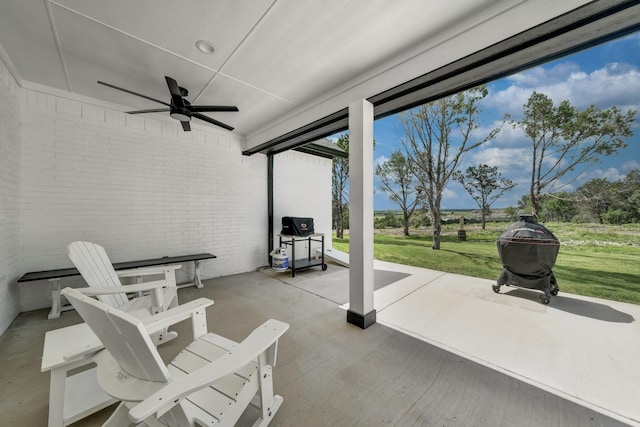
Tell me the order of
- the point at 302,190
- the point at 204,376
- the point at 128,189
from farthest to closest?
the point at 302,190
the point at 128,189
the point at 204,376

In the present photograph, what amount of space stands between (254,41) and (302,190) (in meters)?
3.83

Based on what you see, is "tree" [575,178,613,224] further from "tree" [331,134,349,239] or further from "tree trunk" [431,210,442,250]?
"tree" [331,134,349,239]

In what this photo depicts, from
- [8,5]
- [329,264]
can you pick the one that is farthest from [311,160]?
[8,5]

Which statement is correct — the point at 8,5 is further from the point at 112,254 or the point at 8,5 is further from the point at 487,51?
the point at 487,51

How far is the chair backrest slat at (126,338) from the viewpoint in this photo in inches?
32.7

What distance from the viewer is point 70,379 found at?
5.25 ft

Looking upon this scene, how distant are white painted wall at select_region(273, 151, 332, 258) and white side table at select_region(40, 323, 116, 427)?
379 cm

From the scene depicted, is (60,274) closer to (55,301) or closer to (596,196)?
(55,301)

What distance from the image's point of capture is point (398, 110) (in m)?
2.73

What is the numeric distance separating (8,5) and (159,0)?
119cm

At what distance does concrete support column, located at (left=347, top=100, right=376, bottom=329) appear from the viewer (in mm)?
2529

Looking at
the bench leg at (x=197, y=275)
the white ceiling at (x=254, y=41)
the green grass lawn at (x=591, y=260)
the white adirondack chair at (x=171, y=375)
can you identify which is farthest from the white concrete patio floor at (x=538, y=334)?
the bench leg at (x=197, y=275)

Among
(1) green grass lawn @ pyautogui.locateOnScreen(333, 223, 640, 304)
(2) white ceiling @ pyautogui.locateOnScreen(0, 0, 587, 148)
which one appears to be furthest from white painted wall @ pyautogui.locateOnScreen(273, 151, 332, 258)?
(1) green grass lawn @ pyautogui.locateOnScreen(333, 223, 640, 304)

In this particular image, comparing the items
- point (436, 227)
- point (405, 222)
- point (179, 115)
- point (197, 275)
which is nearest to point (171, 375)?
point (179, 115)
